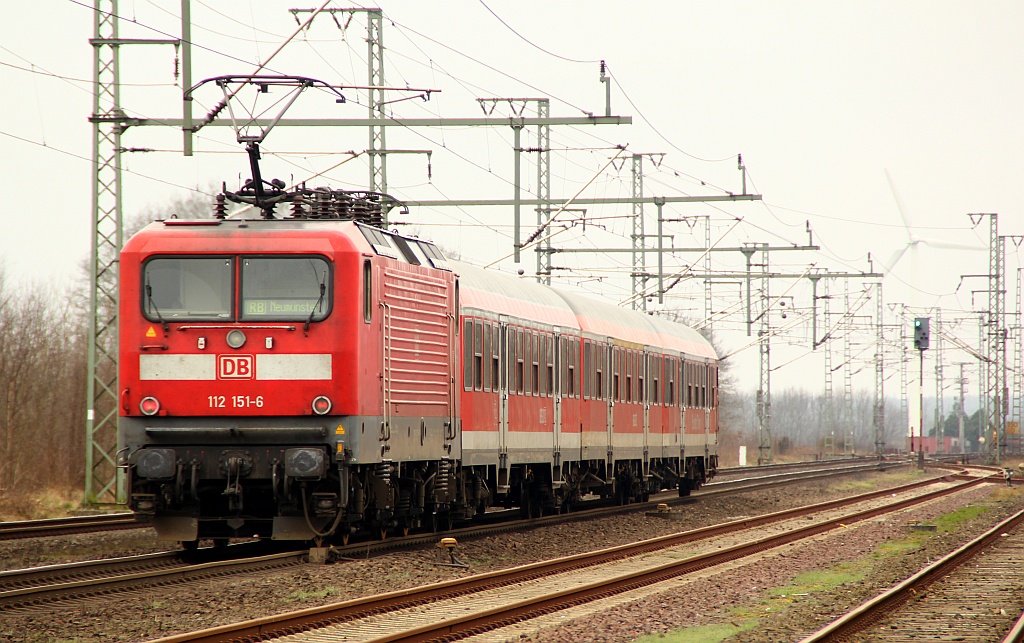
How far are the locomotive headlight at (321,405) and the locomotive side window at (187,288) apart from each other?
1.40 m

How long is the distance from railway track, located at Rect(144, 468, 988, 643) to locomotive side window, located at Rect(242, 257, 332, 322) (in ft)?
11.7

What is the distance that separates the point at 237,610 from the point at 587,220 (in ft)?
83.5

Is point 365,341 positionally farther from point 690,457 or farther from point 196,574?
point 690,457

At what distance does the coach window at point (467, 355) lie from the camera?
747 inches

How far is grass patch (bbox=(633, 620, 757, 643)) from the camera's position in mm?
10914

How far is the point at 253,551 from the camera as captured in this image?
1658 centimetres

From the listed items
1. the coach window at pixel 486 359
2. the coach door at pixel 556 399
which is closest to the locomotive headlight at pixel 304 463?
the coach window at pixel 486 359

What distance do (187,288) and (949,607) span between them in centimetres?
883

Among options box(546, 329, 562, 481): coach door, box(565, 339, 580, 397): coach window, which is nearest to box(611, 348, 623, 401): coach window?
box(565, 339, 580, 397): coach window

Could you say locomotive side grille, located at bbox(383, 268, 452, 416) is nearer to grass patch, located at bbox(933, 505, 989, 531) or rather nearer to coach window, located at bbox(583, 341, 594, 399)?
coach window, located at bbox(583, 341, 594, 399)

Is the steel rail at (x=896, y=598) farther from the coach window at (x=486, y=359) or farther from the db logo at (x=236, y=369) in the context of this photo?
the coach window at (x=486, y=359)

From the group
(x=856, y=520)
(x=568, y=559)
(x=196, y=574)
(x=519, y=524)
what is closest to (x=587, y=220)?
(x=856, y=520)

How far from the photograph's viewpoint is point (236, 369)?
14.6 meters

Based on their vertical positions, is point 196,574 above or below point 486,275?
below
